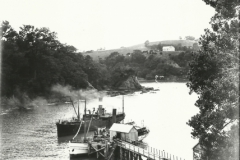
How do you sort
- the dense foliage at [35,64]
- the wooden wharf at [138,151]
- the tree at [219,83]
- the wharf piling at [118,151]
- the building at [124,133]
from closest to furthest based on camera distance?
the tree at [219,83] → the wooden wharf at [138,151] → the wharf piling at [118,151] → the building at [124,133] → the dense foliage at [35,64]

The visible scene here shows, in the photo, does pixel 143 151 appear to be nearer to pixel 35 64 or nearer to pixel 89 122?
pixel 89 122

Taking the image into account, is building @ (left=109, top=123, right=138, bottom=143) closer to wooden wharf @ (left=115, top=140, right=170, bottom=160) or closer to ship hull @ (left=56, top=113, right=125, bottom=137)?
wooden wharf @ (left=115, top=140, right=170, bottom=160)

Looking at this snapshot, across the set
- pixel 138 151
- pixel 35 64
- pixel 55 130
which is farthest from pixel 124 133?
pixel 35 64

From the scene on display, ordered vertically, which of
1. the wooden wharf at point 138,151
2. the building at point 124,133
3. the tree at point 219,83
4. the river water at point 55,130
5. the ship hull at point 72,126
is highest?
the tree at point 219,83

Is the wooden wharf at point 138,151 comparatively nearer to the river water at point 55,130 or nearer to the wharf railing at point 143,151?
the wharf railing at point 143,151

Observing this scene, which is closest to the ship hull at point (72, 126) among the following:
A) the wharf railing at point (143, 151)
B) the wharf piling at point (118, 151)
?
the wharf piling at point (118, 151)

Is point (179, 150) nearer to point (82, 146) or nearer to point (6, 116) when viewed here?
point (82, 146)

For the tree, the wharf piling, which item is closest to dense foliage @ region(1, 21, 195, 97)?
the wharf piling
